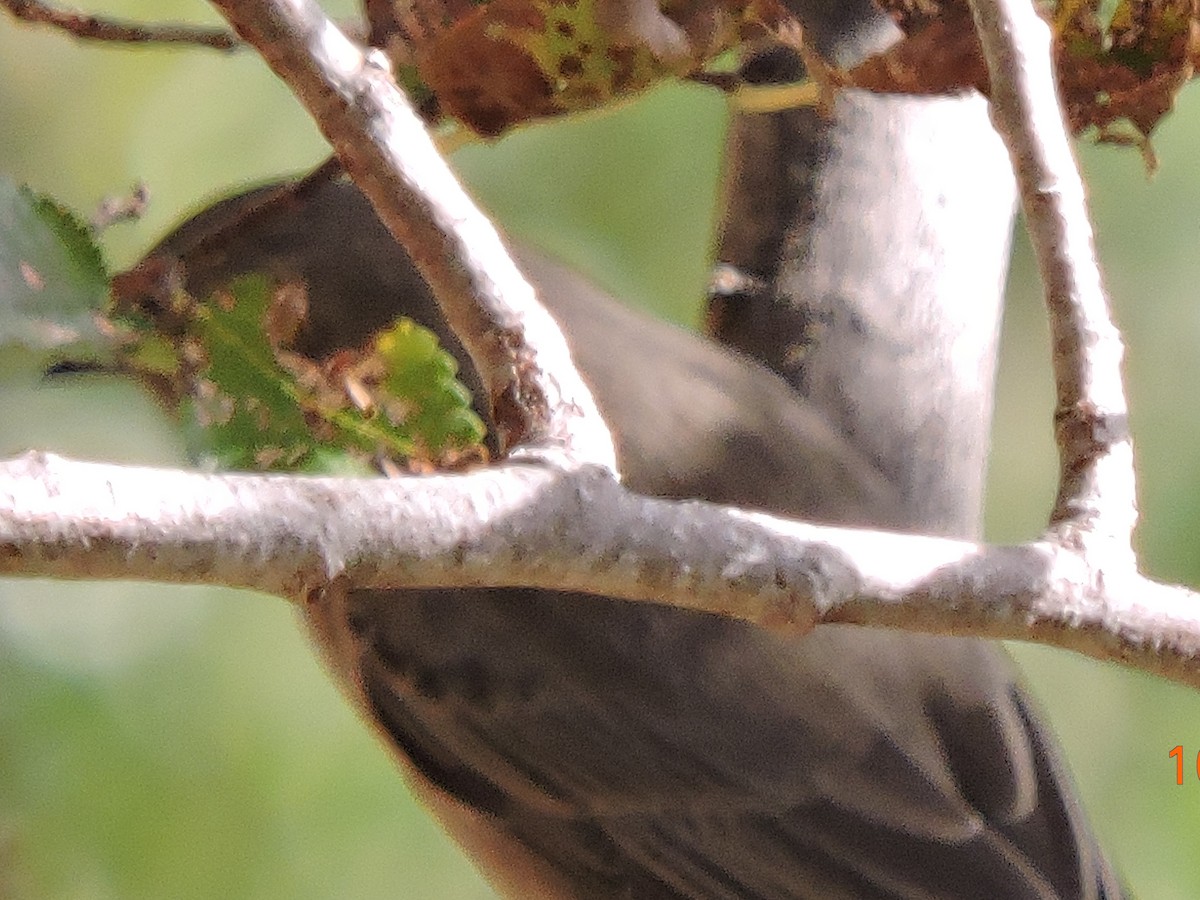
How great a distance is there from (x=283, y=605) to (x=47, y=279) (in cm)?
140

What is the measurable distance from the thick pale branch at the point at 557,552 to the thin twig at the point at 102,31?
39 cm

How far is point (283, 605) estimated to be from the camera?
2.03 m

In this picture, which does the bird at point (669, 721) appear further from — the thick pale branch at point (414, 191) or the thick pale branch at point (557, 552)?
the thick pale branch at point (557, 552)

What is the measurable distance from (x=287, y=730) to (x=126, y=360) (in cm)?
129

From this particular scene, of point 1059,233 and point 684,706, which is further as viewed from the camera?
point 684,706

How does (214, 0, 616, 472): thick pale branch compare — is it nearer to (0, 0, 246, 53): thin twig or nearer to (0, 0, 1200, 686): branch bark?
(0, 0, 1200, 686): branch bark

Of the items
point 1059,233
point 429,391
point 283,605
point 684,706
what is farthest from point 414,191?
point 283,605

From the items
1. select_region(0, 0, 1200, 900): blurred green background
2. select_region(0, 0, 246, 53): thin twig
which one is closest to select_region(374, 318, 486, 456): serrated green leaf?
select_region(0, 0, 246, 53): thin twig

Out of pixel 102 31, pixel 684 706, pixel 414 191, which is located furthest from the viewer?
pixel 684 706

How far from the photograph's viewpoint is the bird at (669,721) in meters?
1.00

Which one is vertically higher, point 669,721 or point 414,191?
point 414,191

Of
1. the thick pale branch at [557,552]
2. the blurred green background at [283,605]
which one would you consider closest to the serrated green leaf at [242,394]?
the thick pale branch at [557,552]

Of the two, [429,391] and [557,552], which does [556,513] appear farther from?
[429,391]

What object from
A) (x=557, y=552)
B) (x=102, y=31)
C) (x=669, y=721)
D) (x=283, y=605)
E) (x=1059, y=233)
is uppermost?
(x=102, y=31)
